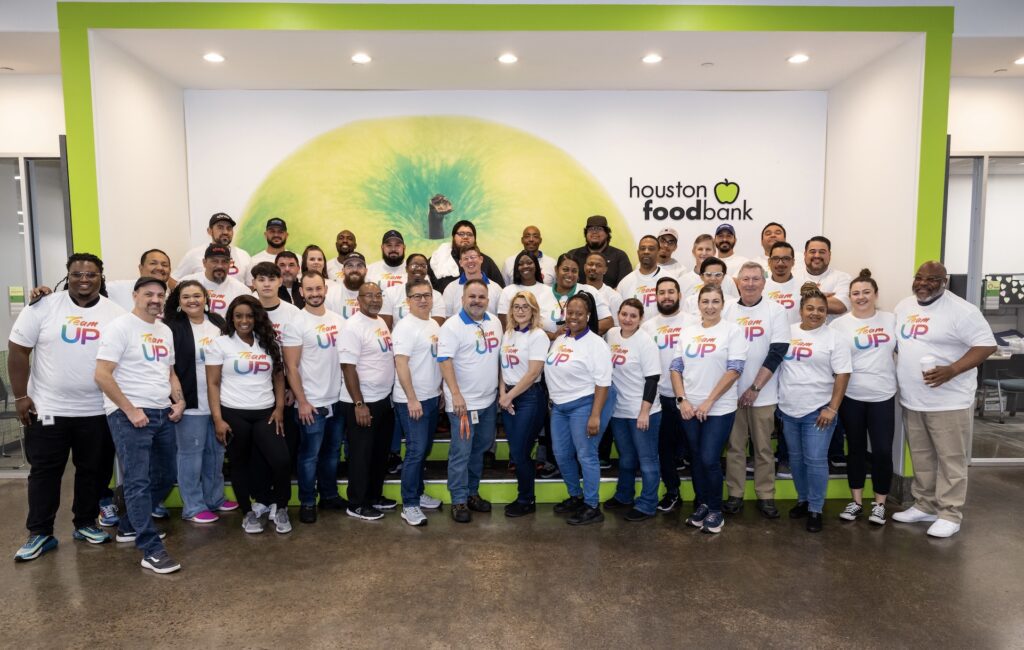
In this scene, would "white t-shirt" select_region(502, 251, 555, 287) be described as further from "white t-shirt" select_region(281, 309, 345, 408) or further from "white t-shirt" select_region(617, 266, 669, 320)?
"white t-shirt" select_region(281, 309, 345, 408)

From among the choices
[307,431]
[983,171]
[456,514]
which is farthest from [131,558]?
[983,171]

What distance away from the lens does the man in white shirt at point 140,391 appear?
12.5 ft

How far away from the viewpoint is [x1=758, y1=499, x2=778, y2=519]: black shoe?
477 centimetres

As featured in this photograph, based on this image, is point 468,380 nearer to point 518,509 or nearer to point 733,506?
point 518,509

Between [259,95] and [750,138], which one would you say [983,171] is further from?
[259,95]

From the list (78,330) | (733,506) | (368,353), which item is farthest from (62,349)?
(733,506)

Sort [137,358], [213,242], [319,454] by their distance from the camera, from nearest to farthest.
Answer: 1. [137,358]
2. [319,454]
3. [213,242]

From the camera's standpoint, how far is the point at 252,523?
4.53 meters

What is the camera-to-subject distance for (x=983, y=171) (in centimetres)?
655

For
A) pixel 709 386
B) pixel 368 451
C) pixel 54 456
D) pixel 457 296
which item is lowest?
pixel 368 451

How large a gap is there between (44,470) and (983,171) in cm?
858

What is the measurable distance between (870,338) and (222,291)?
15.8ft

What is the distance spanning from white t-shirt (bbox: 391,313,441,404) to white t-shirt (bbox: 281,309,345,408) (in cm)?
45

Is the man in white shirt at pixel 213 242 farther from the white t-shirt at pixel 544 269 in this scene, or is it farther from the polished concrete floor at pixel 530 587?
the white t-shirt at pixel 544 269
